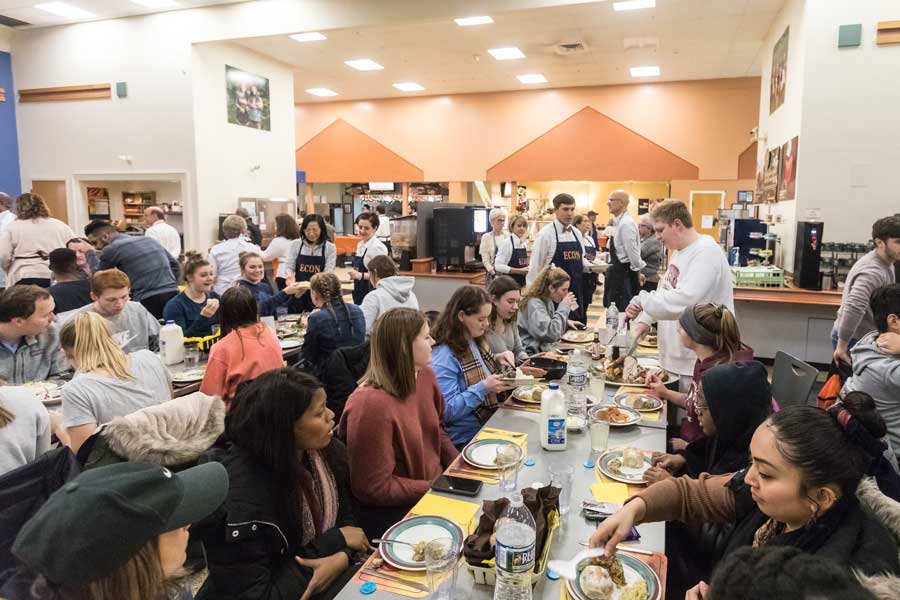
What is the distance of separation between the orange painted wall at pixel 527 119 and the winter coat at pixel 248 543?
12.6 m

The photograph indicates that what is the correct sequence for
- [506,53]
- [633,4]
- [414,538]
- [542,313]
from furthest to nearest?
[506,53] < [633,4] < [542,313] < [414,538]

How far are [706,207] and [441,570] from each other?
40.2 feet

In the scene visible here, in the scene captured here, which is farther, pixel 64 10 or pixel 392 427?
pixel 64 10

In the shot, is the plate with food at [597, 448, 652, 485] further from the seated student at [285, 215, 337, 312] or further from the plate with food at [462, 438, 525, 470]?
the seated student at [285, 215, 337, 312]

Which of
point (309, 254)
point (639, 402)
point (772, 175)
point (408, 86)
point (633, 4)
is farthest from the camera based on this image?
point (408, 86)

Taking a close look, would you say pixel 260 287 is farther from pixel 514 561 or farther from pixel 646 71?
pixel 646 71

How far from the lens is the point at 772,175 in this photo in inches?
316

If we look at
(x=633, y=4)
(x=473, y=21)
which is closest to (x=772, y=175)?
(x=633, y=4)

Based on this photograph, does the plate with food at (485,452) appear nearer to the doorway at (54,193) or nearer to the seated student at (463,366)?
the seated student at (463,366)

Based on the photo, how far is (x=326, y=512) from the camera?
7.10 ft

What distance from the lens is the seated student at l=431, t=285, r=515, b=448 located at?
3.03 metres

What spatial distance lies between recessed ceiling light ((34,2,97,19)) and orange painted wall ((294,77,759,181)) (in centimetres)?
668

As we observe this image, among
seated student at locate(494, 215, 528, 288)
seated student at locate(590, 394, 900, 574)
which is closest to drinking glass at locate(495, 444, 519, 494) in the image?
seated student at locate(590, 394, 900, 574)

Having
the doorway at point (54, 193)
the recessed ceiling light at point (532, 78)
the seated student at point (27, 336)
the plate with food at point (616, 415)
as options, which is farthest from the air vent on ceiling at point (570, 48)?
the doorway at point (54, 193)
